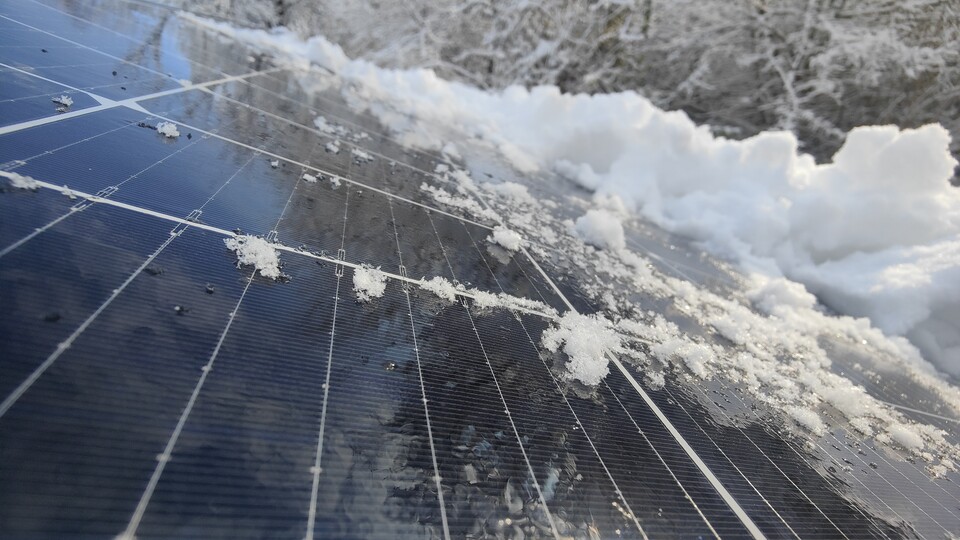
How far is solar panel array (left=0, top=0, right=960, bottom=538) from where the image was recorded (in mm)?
1663

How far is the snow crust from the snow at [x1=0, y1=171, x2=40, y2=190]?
5952 millimetres

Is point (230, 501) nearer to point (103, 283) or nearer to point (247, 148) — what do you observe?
point (103, 283)

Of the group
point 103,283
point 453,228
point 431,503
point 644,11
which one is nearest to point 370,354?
point 431,503

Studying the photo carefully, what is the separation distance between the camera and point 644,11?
18281 millimetres

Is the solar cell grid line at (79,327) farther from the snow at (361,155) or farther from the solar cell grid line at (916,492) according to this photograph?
the solar cell grid line at (916,492)

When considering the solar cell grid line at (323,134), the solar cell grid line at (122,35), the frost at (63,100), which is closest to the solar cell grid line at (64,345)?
the frost at (63,100)

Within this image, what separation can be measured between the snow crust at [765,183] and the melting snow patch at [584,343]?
17.2 ft

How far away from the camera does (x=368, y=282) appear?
3.18 metres

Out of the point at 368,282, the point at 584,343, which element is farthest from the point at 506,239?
the point at 368,282

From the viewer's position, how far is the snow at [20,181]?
250 cm

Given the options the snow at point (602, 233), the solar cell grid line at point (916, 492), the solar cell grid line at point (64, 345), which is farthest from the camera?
the snow at point (602, 233)

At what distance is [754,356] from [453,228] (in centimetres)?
344

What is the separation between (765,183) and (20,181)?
11.8m

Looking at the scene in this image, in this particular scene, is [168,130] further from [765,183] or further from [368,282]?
[765,183]
